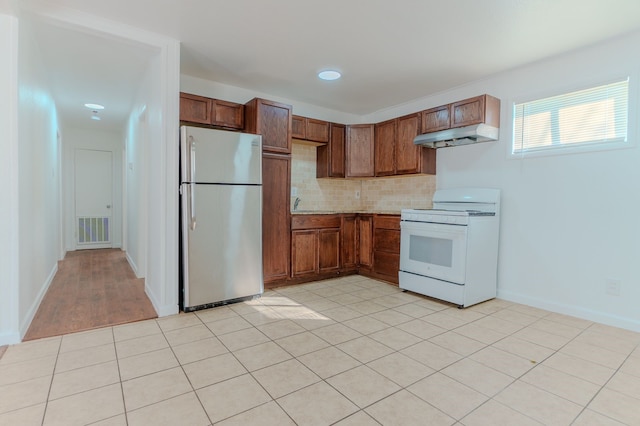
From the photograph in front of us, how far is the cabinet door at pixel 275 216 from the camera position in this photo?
3.81 metres

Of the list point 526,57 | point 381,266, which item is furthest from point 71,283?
point 526,57

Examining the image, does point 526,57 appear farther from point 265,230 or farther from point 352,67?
point 265,230

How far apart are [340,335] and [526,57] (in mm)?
3117

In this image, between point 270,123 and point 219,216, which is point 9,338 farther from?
point 270,123

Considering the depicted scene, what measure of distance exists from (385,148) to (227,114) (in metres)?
2.16

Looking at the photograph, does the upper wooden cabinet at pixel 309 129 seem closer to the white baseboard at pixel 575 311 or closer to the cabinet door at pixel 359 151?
the cabinet door at pixel 359 151

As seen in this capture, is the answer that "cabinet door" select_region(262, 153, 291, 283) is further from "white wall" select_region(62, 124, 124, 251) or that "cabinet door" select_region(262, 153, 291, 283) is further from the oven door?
"white wall" select_region(62, 124, 124, 251)

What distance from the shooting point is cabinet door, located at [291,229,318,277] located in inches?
161

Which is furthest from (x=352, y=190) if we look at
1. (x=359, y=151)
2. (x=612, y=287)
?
(x=612, y=287)

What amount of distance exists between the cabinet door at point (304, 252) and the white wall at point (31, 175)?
2.48 meters

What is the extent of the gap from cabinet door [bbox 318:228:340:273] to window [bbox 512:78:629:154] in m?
2.35

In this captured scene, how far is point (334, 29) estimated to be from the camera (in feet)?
8.71

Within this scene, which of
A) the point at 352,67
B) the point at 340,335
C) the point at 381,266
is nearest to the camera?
the point at 340,335

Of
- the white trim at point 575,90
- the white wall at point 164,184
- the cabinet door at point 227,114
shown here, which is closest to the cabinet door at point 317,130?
the cabinet door at point 227,114
